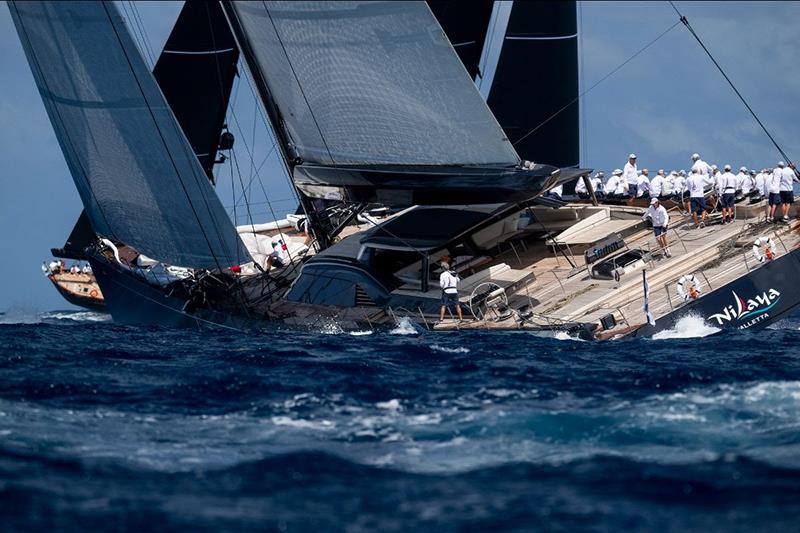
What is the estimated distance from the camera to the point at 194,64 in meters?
34.3

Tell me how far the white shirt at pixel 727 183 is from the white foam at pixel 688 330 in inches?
267

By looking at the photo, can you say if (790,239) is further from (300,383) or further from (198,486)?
(198,486)

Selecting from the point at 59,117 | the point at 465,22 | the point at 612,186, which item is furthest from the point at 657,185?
the point at 59,117

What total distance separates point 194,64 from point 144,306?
7.67 m

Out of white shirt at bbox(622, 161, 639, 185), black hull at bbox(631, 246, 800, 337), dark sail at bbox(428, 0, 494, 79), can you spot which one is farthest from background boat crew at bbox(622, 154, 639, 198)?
black hull at bbox(631, 246, 800, 337)

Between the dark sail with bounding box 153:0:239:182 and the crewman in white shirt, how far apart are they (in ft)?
42.2

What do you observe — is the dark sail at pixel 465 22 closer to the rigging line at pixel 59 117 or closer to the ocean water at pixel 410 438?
the rigging line at pixel 59 117

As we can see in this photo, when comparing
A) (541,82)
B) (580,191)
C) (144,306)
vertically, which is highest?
(541,82)

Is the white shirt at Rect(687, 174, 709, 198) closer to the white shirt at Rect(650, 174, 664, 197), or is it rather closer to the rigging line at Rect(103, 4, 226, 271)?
the white shirt at Rect(650, 174, 664, 197)

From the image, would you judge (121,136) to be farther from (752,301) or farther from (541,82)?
(541,82)

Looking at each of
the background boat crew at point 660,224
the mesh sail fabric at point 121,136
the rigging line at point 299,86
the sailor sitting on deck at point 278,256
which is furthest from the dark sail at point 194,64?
the background boat crew at point 660,224

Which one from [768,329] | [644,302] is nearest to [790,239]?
[768,329]

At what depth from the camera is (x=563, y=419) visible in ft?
51.1

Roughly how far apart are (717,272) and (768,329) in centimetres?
232
